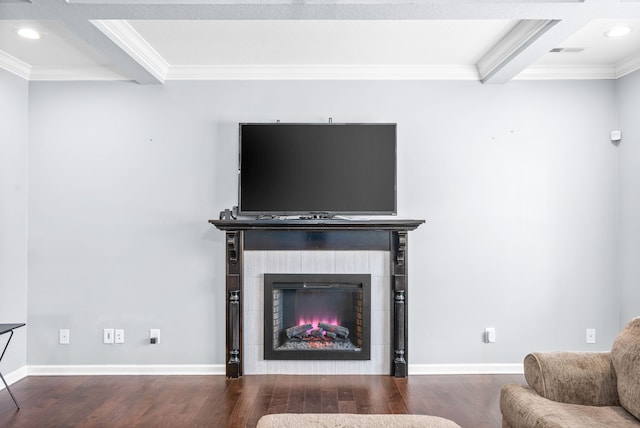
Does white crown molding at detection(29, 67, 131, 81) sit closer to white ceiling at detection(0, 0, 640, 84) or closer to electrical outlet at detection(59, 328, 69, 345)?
white ceiling at detection(0, 0, 640, 84)

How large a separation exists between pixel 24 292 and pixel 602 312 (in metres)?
4.89

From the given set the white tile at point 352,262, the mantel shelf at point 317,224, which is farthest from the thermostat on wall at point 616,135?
the white tile at point 352,262

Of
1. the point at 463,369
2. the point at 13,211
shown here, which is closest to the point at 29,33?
the point at 13,211

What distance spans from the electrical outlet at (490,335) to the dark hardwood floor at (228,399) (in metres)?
0.29

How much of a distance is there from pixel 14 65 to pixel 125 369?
2.66m

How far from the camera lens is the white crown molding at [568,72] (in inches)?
155

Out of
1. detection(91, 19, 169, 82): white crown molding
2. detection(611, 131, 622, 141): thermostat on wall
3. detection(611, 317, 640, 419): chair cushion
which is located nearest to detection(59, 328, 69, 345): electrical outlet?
detection(91, 19, 169, 82): white crown molding

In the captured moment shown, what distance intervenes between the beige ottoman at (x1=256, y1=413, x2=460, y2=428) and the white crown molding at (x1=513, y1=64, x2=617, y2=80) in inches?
124

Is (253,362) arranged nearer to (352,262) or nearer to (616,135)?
(352,262)

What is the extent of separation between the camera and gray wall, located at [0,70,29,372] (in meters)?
3.67

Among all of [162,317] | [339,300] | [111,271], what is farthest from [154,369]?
[339,300]

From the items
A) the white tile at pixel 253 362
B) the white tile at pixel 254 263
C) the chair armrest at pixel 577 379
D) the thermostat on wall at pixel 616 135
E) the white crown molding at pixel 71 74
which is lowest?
the white tile at pixel 253 362

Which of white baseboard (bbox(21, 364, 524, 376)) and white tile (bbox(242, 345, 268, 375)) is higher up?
white tile (bbox(242, 345, 268, 375))

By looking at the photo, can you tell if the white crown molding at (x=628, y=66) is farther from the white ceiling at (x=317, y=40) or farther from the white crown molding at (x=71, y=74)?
the white crown molding at (x=71, y=74)
